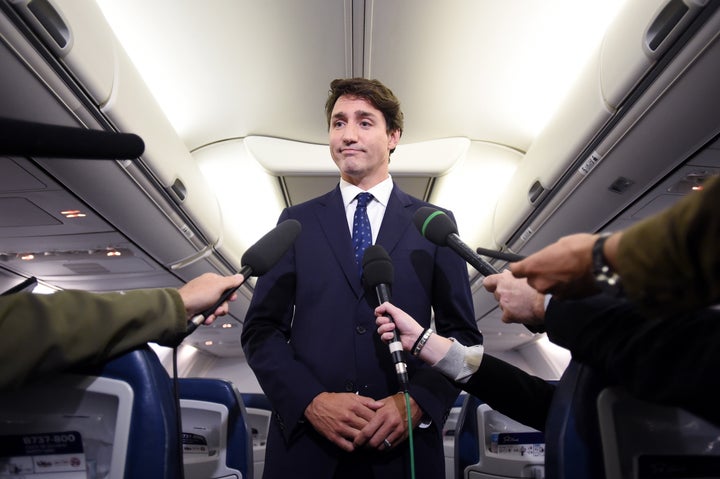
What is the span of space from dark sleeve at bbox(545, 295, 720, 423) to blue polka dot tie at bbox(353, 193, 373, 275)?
0.88m

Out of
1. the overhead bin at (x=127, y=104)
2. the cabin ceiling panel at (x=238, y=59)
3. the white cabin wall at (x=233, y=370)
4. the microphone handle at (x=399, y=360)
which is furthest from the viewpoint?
the white cabin wall at (x=233, y=370)

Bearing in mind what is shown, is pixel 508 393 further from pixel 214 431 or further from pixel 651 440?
pixel 214 431

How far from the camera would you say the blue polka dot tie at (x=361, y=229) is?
6.75ft

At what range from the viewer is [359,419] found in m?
1.65

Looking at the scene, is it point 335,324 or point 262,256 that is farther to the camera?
point 335,324

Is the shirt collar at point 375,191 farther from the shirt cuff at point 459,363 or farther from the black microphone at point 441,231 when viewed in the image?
the shirt cuff at point 459,363

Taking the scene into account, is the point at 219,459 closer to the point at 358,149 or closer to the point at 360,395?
the point at 360,395

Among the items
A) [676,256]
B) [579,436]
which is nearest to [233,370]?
[579,436]

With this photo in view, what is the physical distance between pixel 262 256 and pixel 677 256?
3.69ft

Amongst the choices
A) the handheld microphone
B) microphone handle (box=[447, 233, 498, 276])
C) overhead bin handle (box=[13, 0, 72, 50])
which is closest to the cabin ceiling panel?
overhead bin handle (box=[13, 0, 72, 50])

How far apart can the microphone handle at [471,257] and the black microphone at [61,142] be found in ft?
2.93

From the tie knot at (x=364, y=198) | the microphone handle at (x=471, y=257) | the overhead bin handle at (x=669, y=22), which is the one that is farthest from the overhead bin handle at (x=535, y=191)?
the microphone handle at (x=471, y=257)

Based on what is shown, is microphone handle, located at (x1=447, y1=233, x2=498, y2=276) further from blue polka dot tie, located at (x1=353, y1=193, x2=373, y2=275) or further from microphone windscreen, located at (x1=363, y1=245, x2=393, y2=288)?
blue polka dot tie, located at (x1=353, y1=193, x2=373, y2=275)

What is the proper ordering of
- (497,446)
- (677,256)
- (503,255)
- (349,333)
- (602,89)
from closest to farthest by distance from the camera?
1. (677,256)
2. (503,255)
3. (349,333)
4. (602,89)
5. (497,446)
